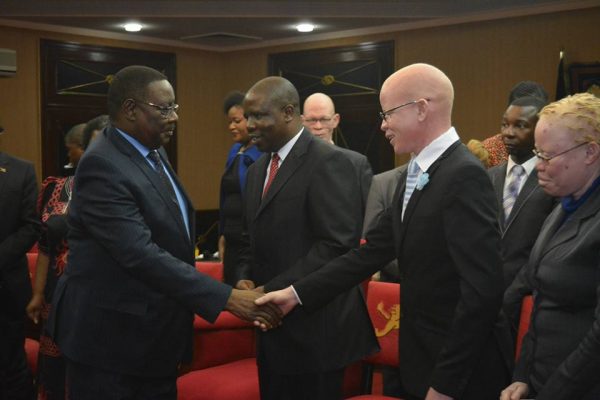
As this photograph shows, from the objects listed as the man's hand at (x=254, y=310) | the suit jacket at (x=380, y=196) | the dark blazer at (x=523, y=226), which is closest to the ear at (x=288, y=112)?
the man's hand at (x=254, y=310)

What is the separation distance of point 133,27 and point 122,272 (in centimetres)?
623

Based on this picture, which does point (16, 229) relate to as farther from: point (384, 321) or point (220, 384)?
point (384, 321)

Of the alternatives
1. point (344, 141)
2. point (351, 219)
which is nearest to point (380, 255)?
point (351, 219)

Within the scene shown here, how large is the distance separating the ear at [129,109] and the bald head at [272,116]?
0.47 metres

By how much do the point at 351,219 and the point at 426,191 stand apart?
0.66 m

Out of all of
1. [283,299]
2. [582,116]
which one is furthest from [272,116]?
[582,116]

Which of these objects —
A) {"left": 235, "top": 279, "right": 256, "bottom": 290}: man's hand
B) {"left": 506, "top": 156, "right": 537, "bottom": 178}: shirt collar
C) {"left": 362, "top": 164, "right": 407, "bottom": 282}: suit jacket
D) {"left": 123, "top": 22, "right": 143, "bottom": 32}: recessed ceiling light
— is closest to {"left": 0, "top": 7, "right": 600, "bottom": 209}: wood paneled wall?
{"left": 123, "top": 22, "right": 143, "bottom": 32}: recessed ceiling light

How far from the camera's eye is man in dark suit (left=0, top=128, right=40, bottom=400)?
3910mm

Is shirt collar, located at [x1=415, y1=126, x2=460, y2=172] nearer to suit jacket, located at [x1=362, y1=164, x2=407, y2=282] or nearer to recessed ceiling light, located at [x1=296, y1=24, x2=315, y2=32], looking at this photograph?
suit jacket, located at [x1=362, y1=164, x2=407, y2=282]

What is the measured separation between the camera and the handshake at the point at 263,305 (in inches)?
107

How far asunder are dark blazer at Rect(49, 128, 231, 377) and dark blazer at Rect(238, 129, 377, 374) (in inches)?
13.2

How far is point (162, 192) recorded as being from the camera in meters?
2.56

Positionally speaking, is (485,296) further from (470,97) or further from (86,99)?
(86,99)

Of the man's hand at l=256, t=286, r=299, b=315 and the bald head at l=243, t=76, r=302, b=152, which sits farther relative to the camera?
the bald head at l=243, t=76, r=302, b=152
